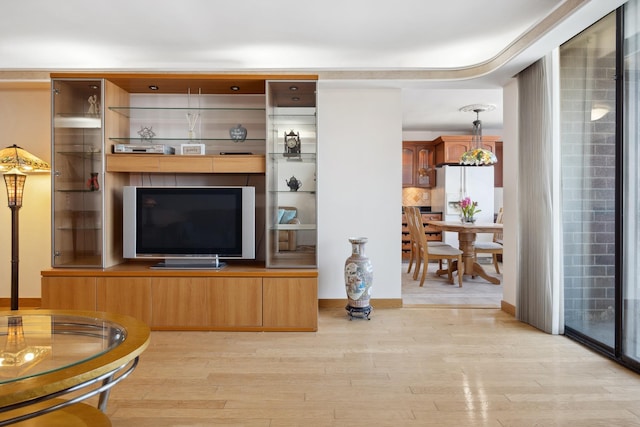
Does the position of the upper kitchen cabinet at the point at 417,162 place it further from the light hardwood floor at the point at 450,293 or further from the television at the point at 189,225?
the television at the point at 189,225

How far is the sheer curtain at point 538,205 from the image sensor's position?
3.48 m

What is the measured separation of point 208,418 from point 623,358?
104 inches

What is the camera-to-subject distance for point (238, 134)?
409cm

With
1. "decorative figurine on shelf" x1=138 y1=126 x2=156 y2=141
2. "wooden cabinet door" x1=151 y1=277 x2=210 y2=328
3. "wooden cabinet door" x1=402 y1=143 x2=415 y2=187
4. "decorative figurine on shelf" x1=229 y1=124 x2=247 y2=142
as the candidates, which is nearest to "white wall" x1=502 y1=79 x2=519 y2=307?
"decorative figurine on shelf" x1=229 y1=124 x2=247 y2=142

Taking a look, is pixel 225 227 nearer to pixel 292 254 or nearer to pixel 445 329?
pixel 292 254

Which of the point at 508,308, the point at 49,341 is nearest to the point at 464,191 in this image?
the point at 508,308

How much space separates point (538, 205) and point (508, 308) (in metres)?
1.13

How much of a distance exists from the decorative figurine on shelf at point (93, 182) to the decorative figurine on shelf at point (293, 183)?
5.54 ft

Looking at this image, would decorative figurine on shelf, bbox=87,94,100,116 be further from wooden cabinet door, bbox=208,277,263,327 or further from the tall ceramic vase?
the tall ceramic vase

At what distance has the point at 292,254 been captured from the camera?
386 centimetres

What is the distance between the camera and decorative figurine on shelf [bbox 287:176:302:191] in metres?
3.94

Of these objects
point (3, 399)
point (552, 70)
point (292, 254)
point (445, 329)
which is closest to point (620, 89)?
point (552, 70)

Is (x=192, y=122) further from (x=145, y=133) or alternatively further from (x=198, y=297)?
(x=198, y=297)

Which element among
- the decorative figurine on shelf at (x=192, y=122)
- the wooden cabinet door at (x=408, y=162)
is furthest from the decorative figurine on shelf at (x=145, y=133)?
the wooden cabinet door at (x=408, y=162)
